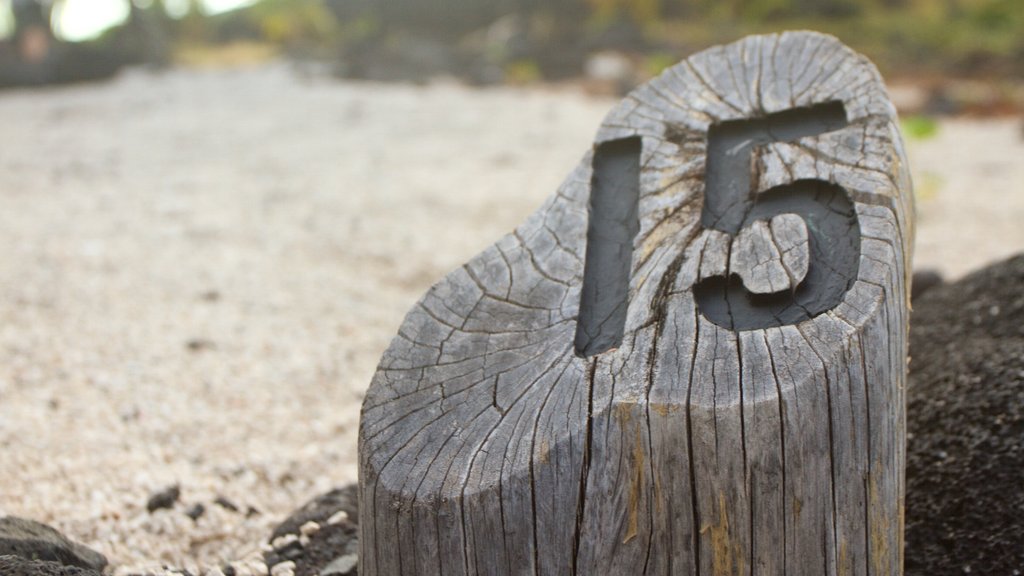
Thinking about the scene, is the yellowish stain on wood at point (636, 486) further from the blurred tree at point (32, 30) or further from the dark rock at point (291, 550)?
the blurred tree at point (32, 30)

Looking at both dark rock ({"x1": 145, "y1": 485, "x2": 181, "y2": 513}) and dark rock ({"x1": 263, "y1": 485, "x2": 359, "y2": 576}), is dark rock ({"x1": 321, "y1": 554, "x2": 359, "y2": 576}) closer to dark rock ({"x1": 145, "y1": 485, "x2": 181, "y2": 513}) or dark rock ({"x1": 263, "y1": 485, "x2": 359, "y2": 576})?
dark rock ({"x1": 263, "y1": 485, "x2": 359, "y2": 576})

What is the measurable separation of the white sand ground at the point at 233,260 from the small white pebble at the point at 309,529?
0.23 meters

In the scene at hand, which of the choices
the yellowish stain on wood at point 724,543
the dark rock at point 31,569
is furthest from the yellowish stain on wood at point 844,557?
the dark rock at point 31,569

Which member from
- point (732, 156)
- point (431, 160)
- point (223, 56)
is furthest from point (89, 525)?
point (223, 56)

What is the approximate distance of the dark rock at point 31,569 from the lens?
152cm

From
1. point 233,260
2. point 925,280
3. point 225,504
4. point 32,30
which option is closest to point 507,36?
point 32,30

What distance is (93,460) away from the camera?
277 cm

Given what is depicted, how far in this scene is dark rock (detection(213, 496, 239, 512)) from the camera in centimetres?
Result: 258

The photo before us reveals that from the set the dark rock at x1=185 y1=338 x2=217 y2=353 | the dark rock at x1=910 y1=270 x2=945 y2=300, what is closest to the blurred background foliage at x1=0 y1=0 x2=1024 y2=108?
the dark rock at x1=910 y1=270 x2=945 y2=300

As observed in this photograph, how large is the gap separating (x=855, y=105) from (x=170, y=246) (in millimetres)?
4160

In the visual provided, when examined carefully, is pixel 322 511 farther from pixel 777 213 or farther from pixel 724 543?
pixel 777 213

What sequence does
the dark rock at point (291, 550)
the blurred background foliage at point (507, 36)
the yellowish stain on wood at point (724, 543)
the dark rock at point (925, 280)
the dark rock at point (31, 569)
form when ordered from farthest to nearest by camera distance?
the blurred background foliage at point (507, 36)
the dark rock at point (925, 280)
the dark rock at point (291, 550)
the dark rock at point (31, 569)
the yellowish stain on wood at point (724, 543)

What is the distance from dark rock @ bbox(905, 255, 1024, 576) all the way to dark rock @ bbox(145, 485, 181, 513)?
2.00 metres

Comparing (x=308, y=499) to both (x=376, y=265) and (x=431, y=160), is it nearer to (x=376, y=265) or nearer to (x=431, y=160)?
(x=376, y=265)
